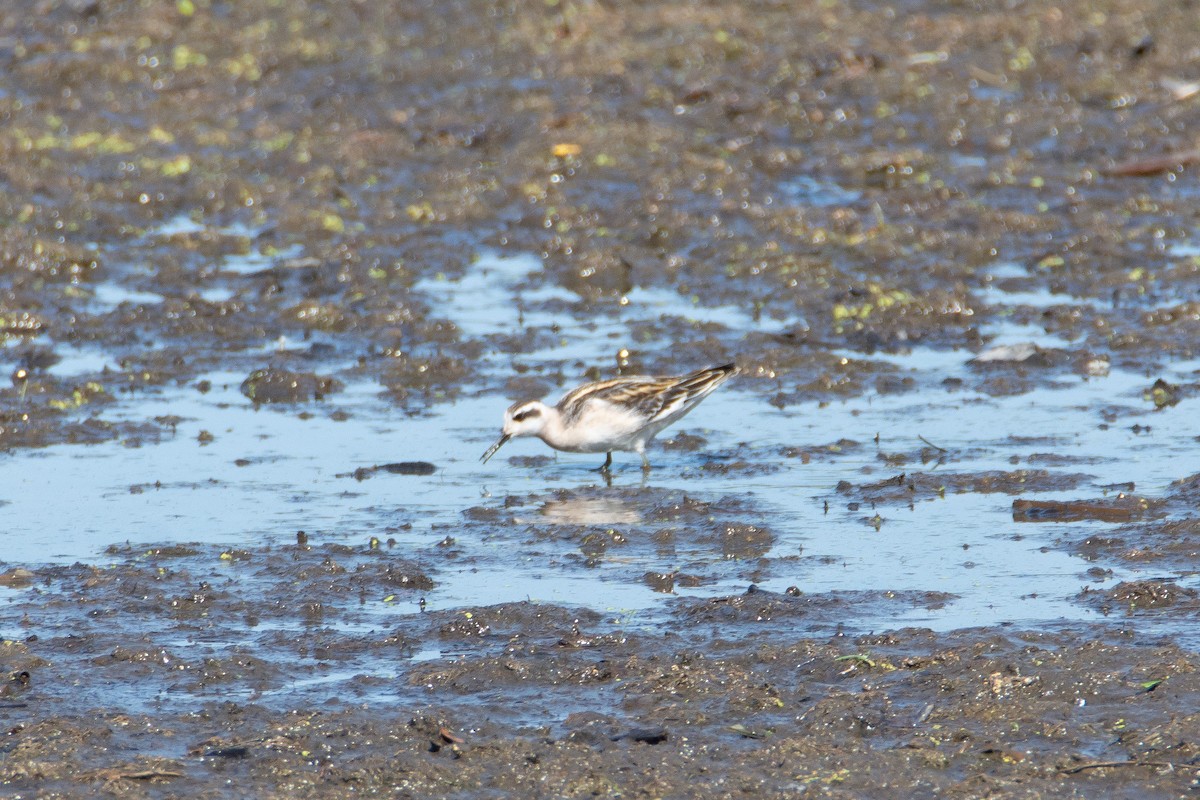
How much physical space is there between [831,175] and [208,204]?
202 inches

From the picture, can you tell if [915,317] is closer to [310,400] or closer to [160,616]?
[310,400]

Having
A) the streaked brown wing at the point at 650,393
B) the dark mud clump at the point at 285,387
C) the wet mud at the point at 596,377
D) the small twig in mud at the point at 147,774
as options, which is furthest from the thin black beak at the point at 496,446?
the small twig in mud at the point at 147,774

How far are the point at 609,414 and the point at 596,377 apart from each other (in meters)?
1.73

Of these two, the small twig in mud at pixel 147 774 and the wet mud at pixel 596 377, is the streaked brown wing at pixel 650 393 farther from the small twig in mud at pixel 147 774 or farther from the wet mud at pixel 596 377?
the small twig in mud at pixel 147 774

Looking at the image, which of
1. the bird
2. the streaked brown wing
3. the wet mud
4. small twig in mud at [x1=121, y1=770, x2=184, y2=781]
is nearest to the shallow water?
the wet mud

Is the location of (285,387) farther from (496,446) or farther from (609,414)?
(609,414)

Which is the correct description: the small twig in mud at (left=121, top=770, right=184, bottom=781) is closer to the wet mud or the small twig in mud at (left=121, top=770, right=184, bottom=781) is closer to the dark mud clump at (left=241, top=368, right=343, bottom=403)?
the wet mud

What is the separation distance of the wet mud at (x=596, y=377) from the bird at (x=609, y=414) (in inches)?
9.3

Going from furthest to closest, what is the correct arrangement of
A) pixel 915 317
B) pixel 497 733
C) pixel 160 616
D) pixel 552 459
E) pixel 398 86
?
pixel 398 86 → pixel 915 317 → pixel 552 459 → pixel 160 616 → pixel 497 733

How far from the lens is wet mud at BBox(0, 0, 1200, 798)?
6.50 meters

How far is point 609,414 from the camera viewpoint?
10203mm

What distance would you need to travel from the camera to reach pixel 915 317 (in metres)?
12.8

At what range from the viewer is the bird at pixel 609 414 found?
10242 millimetres

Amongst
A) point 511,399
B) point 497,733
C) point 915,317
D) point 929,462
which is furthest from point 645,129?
→ point 497,733
